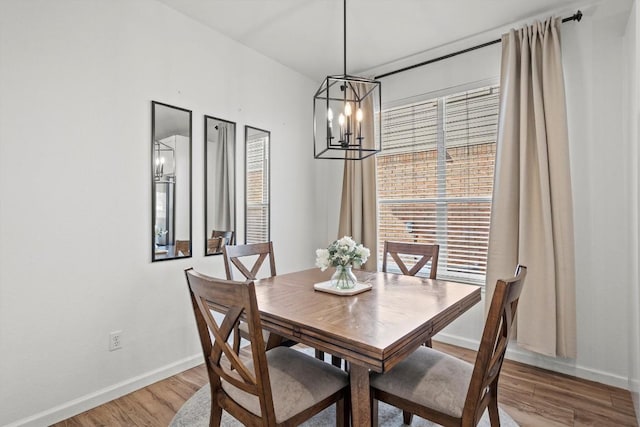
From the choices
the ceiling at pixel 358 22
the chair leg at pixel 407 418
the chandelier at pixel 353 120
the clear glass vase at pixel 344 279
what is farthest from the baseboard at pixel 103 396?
the ceiling at pixel 358 22

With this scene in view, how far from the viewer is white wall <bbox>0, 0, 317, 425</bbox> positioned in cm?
183

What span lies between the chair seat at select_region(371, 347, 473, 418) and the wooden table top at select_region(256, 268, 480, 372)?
19 cm

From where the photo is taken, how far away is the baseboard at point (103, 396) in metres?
1.89

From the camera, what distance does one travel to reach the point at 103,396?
213cm

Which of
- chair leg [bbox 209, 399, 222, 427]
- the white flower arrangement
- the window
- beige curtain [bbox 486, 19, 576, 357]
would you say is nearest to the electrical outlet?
chair leg [bbox 209, 399, 222, 427]

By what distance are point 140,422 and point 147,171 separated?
154 cm

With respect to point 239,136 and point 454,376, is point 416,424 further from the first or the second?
point 239,136

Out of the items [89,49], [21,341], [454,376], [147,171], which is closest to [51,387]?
[21,341]

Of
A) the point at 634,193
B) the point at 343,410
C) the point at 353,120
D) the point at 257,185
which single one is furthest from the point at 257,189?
the point at 634,193

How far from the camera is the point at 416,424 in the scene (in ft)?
6.32

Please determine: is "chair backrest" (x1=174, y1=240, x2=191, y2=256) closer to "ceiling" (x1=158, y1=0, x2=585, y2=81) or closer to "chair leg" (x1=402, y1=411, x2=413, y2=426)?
"ceiling" (x1=158, y1=0, x2=585, y2=81)

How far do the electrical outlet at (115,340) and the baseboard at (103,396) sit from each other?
237 millimetres

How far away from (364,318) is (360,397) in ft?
1.01

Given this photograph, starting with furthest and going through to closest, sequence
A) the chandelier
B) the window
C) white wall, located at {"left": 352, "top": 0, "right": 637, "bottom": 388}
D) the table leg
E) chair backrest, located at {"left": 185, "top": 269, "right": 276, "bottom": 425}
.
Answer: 1. the window
2. white wall, located at {"left": 352, "top": 0, "right": 637, "bottom": 388}
3. the chandelier
4. the table leg
5. chair backrest, located at {"left": 185, "top": 269, "right": 276, "bottom": 425}
